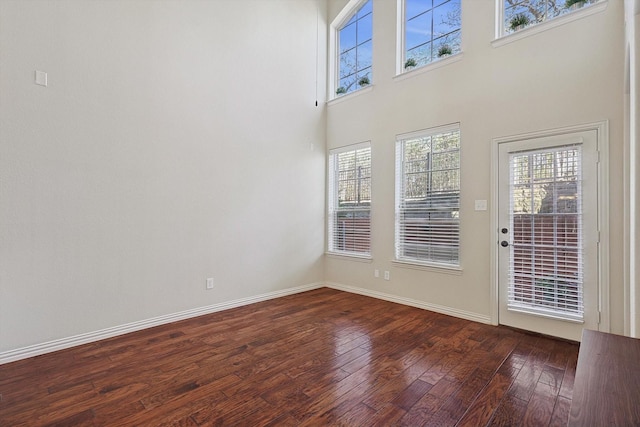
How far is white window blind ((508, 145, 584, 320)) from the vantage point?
301 cm

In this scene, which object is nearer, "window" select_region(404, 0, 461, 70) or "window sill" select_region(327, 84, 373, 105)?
"window" select_region(404, 0, 461, 70)

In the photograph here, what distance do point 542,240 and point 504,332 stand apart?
1.04 meters

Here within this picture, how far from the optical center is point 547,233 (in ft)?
10.4

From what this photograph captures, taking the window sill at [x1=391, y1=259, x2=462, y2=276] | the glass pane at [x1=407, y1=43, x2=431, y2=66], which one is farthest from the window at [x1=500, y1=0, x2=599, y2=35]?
the window sill at [x1=391, y1=259, x2=462, y2=276]

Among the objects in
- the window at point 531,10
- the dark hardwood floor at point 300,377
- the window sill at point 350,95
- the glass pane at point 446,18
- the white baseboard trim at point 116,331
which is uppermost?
the glass pane at point 446,18

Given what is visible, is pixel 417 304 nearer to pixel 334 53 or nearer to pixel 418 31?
pixel 418 31

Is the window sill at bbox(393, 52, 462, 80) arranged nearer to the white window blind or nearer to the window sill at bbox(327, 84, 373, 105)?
the window sill at bbox(327, 84, 373, 105)

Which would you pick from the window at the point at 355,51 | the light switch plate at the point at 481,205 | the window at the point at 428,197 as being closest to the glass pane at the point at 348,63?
the window at the point at 355,51

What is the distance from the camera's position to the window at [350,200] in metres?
4.87

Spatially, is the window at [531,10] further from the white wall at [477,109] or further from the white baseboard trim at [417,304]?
the white baseboard trim at [417,304]

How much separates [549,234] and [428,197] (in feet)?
4.55

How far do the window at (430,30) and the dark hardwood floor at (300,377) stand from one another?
345 centimetres

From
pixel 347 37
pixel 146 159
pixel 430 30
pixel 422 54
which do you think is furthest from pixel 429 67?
pixel 146 159

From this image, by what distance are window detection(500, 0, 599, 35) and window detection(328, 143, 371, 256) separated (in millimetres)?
2230
